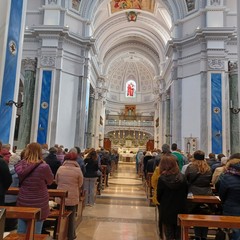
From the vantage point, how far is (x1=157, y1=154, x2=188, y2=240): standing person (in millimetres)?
3414

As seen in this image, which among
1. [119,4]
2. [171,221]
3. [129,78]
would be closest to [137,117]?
[129,78]

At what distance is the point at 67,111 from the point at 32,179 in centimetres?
1129

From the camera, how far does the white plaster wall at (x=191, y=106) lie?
1350 cm

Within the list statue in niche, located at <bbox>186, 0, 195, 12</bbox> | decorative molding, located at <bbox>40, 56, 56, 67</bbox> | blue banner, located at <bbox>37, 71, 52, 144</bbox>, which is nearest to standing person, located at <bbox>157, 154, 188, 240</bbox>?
blue banner, located at <bbox>37, 71, 52, 144</bbox>

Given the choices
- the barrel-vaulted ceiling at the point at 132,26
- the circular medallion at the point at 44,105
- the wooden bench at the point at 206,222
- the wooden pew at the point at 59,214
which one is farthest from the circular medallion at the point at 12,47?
the barrel-vaulted ceiling at the point at 132,26

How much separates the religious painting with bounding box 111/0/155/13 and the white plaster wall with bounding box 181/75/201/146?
7.81 m

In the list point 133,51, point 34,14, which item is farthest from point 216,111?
point 133,51

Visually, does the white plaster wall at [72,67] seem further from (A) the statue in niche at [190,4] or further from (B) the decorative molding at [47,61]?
(A) the statue in niche at [190,4]

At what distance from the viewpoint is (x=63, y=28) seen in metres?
13.8

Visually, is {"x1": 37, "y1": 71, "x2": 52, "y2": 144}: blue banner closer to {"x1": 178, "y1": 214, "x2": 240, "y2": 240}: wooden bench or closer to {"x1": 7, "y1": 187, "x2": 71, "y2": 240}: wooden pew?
{"x1": 7, "y1": 187, "x2": 71, "y2": 240}: wooden pew

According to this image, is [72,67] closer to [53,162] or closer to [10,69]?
[10,69]

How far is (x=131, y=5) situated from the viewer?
19703mm

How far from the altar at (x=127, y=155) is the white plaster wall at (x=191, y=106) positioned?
51.2ft

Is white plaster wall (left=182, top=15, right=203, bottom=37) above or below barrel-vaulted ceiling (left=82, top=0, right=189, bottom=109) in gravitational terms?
below
